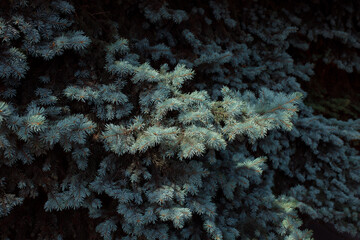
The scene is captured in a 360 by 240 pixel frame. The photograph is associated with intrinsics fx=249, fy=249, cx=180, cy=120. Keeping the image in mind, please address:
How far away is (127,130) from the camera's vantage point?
182 centimetres

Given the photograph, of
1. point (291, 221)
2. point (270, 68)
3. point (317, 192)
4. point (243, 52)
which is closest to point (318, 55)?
point (270, 68)

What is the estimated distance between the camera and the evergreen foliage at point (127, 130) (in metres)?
1.75

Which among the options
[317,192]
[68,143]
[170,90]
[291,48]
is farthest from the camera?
[291,48]

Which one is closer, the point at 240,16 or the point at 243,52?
the point at 243,52

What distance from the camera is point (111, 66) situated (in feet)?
6.26

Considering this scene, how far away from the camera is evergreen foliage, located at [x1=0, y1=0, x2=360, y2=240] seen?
1.75 meters

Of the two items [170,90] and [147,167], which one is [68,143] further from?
[170,90]

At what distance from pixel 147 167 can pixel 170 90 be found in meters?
0.69

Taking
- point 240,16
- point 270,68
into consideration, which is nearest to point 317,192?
point 270,68

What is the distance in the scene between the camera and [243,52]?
297cm

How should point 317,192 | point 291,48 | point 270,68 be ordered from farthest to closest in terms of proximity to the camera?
point 291,48 < point 270,68 < point 317,192

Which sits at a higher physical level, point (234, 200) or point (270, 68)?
point (270, 68)

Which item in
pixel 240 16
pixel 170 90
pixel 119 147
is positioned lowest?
pixel 119 147

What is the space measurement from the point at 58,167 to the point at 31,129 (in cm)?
→ 58
